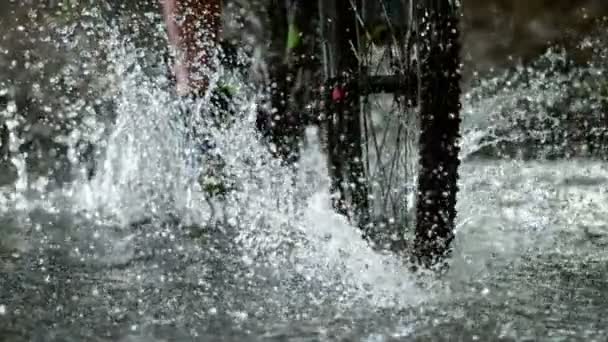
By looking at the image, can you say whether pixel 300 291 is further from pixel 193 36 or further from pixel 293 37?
pixel 193 36

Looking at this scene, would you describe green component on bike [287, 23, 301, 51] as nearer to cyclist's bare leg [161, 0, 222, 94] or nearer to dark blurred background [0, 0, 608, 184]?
cyclist's bare leg [161, 0, 222, 94]

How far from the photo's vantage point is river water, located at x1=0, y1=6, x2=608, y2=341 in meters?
2.53

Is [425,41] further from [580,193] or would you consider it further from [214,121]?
[580,193]

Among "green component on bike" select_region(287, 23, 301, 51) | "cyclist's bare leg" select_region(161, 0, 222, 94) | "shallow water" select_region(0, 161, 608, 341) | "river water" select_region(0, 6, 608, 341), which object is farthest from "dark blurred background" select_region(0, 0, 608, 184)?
"green component on bike" select_region(287, 23, 301, 51)

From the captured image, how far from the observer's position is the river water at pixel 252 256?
8.29 ft

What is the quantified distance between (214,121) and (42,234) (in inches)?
33.5

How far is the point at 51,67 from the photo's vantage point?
17.8ft

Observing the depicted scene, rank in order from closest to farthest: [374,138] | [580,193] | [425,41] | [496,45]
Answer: [425,41] < [374,138] < [580,193] < [496,45]

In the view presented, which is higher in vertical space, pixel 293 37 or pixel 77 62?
pixel 77 62

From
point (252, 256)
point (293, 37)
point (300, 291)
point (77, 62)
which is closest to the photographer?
point (300, 291)

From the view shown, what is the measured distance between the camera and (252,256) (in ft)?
10.7

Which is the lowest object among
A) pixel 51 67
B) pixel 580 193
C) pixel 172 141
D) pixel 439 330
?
pixel 439 330

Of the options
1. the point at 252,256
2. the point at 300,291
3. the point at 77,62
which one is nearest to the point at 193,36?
the point at 252,256

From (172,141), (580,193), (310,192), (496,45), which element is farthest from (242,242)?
(496,45)
